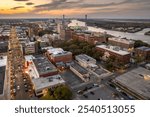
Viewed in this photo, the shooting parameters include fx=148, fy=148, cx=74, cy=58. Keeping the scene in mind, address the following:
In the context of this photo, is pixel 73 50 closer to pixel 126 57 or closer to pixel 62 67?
pixel 62 67

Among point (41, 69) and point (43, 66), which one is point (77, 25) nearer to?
point (43, 66)

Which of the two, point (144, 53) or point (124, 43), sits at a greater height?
point (124, 43)

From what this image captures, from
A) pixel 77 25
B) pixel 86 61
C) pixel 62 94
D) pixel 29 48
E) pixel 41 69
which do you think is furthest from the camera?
pixel 77 25

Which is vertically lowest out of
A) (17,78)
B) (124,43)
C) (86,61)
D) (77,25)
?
(17,78)

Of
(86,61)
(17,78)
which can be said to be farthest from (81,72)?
(17,78)

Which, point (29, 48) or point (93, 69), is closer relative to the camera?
point (93, 69)

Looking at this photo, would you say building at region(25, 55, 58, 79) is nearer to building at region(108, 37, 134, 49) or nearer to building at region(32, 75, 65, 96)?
building at region(32, 75, 65, 96)

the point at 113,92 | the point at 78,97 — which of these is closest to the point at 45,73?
the point at 78,97
